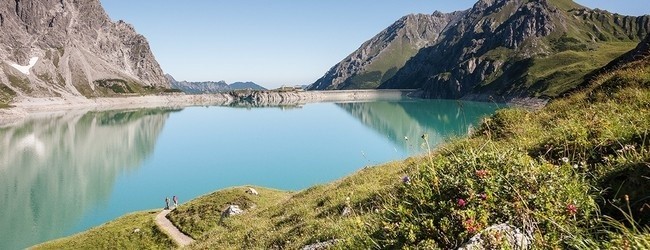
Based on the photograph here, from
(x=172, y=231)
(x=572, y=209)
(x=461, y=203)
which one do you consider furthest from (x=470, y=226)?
(x=172, y=231)

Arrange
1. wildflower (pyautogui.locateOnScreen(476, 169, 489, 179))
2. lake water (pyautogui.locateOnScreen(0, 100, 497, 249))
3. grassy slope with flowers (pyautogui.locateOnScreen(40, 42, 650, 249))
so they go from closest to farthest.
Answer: grassy slope with flowers (pyautogui.locateOnScreen(40, 42, 650, 249)) → wildflower (pyautogui.locateOnScreen(476, 169, 489, 179)) → lake water (pyautogui.locateOnScreen(0, 100, 497, 249))

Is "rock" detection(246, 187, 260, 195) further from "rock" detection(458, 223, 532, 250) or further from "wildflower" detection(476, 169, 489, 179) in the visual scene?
"rock" detection(458, 223, 532, 250)

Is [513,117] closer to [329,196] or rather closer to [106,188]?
[329,196]

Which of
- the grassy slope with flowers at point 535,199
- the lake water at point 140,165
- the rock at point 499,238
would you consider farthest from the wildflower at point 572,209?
the lake water at point 140,165

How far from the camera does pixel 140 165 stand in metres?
133

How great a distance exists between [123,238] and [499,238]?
5130 centimetres

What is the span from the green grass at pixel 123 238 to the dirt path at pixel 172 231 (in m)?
0.62

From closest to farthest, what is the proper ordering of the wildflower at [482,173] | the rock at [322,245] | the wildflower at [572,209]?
the wildflower at [572,209]
the wildflower at [482,173]
the rock at [322,245]

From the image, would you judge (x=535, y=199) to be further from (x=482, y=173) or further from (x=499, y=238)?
(x=499, y=238)

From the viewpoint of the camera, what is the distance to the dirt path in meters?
44.9

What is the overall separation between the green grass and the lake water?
16.4 metres

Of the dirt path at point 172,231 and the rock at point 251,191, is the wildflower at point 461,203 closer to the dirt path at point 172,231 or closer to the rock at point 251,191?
the dirt path at point 172,231

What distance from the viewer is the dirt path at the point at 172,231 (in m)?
44.9

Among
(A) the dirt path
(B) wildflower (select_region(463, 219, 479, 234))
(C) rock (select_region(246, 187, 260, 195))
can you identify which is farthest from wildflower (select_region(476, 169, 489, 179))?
(C) rock (select_region(246, 187, 260, 195))
